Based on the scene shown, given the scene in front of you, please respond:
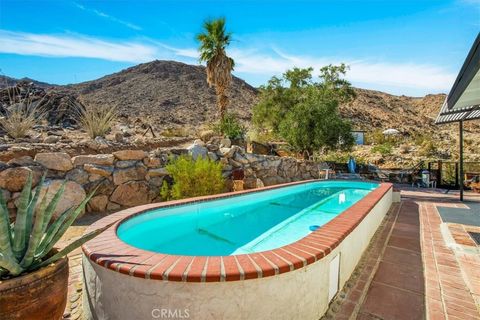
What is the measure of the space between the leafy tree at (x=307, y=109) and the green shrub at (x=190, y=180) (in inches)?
268

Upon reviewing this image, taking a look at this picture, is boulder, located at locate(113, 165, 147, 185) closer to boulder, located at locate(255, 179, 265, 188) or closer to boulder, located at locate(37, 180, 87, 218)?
boulder, located at locate(37, 180, 87, 218)

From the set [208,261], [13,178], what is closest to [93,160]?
[13,178]

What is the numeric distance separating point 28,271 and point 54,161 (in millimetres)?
4985

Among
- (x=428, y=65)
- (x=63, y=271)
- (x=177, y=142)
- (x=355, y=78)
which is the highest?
(x=355, y=78)

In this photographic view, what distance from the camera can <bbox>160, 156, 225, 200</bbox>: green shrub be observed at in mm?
6703

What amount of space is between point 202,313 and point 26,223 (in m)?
1.61

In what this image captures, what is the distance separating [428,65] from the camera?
11.6 m

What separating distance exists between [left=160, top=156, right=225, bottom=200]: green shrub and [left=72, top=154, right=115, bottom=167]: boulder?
1461 millimetres

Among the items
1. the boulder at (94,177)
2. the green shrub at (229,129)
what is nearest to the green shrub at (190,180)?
the boulder at (94,177)

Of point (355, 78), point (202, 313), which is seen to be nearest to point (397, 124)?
point (355, 78)

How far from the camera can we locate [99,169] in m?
6.50

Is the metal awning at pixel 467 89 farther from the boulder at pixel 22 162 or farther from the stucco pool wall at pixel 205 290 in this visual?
the boulder at pixel 22 162

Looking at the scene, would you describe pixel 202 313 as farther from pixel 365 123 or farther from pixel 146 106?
pixel 365 123

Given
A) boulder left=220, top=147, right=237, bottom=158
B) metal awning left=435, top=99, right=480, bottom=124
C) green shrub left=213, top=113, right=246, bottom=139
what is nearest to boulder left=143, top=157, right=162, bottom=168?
boulder left=220, top=147, right=237, bottom=158
